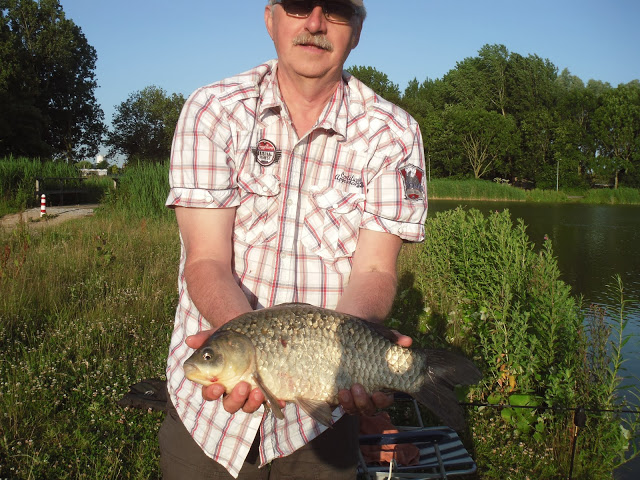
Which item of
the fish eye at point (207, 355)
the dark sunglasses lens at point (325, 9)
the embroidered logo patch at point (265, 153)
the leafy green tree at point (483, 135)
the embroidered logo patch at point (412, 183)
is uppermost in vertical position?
the leafy green tree at point (483, 135)

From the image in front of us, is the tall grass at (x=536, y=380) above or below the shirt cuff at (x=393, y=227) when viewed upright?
below

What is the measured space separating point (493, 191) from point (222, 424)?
40.5 meters

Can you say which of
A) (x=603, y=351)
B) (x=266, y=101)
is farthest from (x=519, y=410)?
(x=266, y=101)

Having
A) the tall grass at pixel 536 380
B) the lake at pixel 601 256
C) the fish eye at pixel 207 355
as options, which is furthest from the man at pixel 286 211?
the lake at pixel 601 256

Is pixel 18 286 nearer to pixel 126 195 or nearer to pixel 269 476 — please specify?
pixel 269 476

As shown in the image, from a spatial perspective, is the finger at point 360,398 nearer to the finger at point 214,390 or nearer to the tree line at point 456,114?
the finger at point 214,390

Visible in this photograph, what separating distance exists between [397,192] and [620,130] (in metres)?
59.1

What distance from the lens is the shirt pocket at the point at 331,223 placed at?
2422 millimetres

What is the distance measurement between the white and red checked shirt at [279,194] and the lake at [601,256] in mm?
3774

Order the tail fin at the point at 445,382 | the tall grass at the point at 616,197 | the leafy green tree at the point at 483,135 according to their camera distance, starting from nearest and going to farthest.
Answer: the tail fin at the point at 445,382, the tall grass at the point at 616,197, the leafy green tree at the point at 483,135

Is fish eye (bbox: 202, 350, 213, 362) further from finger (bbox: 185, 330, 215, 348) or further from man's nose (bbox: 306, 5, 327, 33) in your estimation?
man's nose (bbox: 306, 5, 327, 33)

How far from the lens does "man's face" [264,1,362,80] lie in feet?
7.64

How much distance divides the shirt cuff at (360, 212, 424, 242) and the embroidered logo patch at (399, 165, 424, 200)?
0.40 feet

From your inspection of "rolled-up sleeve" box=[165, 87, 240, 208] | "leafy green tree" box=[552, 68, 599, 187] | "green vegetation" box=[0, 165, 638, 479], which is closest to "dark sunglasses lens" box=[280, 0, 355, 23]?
"rolled-up sleeve" box=[165, 87, 240, 208]
